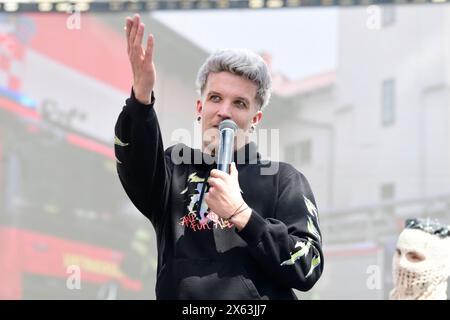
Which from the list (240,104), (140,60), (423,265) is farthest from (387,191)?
(140,60)

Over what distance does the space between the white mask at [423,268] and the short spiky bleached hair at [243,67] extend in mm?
1016

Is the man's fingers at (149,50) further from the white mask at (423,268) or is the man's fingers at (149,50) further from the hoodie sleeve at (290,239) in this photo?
the white mask at (423,268)

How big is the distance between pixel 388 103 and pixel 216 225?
31.2ft

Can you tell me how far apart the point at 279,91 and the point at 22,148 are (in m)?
3.66

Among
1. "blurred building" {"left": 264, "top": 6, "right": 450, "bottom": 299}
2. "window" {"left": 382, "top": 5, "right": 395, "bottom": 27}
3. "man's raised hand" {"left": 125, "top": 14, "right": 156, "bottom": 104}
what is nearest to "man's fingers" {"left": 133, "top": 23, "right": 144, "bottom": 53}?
"man's raised hand" {"left": 125, "top": 14, "right": 156, "bottom": 104}

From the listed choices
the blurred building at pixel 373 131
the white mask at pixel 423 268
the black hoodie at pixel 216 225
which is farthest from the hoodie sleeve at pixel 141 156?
the blurred building at pixel 373 131

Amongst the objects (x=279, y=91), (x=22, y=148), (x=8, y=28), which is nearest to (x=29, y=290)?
(x=22, y=148)

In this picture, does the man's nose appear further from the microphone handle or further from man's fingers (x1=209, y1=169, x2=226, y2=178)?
man's fingers (x1=209, y1=169, x2=226, y2=178)

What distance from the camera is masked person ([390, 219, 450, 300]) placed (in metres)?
2.69
